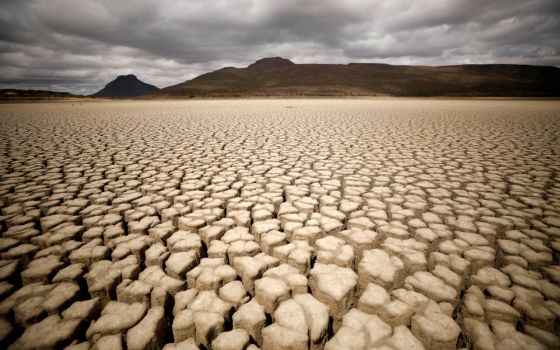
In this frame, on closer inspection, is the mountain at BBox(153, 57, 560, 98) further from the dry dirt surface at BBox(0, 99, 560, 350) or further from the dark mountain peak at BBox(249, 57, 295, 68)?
the dry dirt surface at BBox(0, 99, 560, 350)

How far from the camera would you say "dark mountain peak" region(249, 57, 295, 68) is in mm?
88562

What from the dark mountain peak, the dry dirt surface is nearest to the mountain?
the dark mountain peak

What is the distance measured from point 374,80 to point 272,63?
1802 inches

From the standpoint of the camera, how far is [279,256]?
1.45 meters

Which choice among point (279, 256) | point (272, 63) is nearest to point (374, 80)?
point (272, 63)

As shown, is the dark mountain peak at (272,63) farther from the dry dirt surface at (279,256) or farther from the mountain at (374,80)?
the dry dirt surface at (279,256)

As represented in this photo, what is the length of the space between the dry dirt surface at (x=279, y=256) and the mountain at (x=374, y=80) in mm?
41201

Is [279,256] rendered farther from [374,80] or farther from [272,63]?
[272,63]

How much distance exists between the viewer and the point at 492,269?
1.35m

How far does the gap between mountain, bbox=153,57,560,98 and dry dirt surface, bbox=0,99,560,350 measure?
41201 millimetres

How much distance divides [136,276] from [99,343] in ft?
1.21

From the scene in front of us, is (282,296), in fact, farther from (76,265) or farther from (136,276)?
(76,265)

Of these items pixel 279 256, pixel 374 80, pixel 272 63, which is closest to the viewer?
pixel 279 256

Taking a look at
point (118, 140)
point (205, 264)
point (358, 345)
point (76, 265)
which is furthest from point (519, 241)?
point (118, 140)
